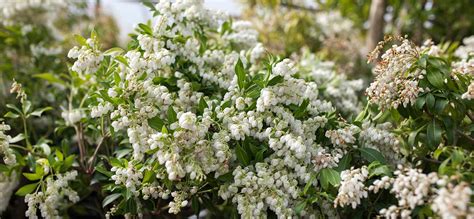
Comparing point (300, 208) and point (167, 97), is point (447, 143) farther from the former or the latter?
point (167, 97)

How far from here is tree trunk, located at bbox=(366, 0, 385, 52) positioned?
347 centimetres

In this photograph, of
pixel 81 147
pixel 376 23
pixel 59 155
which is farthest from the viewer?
pixel 376 23

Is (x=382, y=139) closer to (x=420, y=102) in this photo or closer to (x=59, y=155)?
(x=420, y=102)

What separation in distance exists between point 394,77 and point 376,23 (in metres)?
1.97

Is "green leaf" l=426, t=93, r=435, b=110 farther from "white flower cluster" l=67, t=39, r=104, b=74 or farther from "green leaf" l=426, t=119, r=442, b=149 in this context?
"white flower cluster" l=67, t=39, r=104, b=74

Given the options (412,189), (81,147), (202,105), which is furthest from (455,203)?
(81,147)

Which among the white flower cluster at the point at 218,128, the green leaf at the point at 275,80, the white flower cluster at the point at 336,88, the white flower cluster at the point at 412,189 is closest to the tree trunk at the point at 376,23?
the white flower cluster at the point at 336,88

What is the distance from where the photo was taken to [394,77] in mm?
1650

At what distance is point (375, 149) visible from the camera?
5.70ft

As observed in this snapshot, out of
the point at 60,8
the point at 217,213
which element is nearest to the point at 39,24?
the point at 60,8

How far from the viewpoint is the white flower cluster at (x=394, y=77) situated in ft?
5.31

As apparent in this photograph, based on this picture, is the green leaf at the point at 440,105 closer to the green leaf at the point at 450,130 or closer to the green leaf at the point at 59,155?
the green leaf at the point at 450,130

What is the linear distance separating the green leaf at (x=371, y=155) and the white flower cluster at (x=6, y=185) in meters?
1.39

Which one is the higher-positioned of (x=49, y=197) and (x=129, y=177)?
(x=129, y=177)
